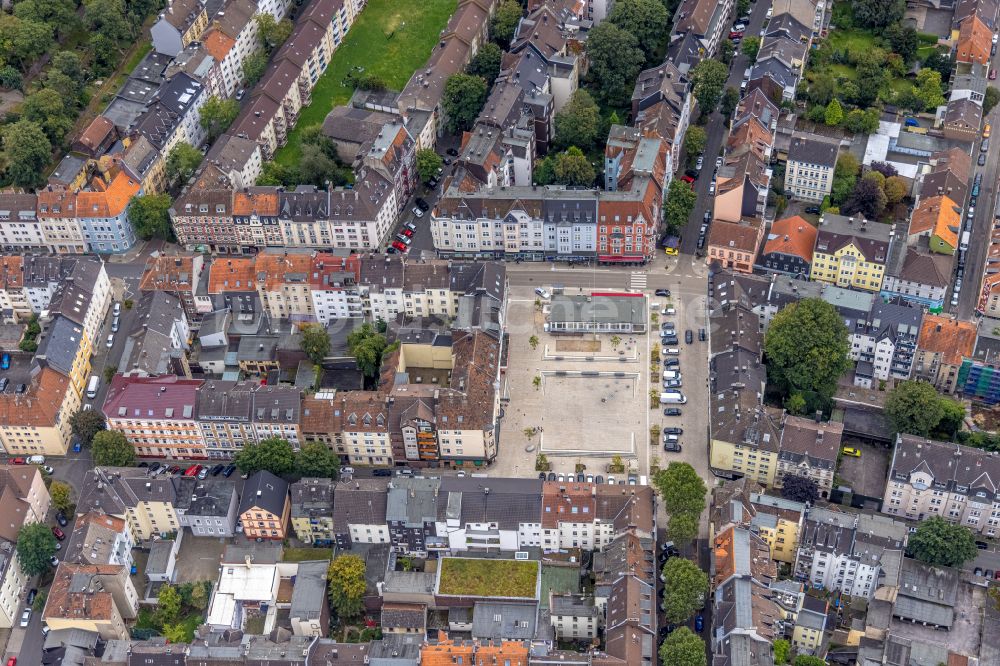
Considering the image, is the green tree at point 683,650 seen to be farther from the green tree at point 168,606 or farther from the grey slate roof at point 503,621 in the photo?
the green tree at point 168,606

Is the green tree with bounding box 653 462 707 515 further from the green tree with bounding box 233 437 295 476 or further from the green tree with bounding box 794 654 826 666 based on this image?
the green tree with bounding box 233 437 295 476

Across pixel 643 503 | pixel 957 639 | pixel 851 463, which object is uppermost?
pixel 851 463

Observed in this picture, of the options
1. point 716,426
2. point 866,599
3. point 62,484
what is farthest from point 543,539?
point 62,484

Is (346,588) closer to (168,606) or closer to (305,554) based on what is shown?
(305,554)

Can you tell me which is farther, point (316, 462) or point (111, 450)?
point (111, 450)

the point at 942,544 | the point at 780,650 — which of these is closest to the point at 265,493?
the point at 780,650

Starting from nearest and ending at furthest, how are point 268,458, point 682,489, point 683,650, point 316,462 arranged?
point 683,650, point 682,489, point 316,462, point 268,458

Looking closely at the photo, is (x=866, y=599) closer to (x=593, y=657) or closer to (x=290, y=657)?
(x=593, y=657)

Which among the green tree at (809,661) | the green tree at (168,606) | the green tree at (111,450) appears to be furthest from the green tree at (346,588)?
the green tree at (809,661)
